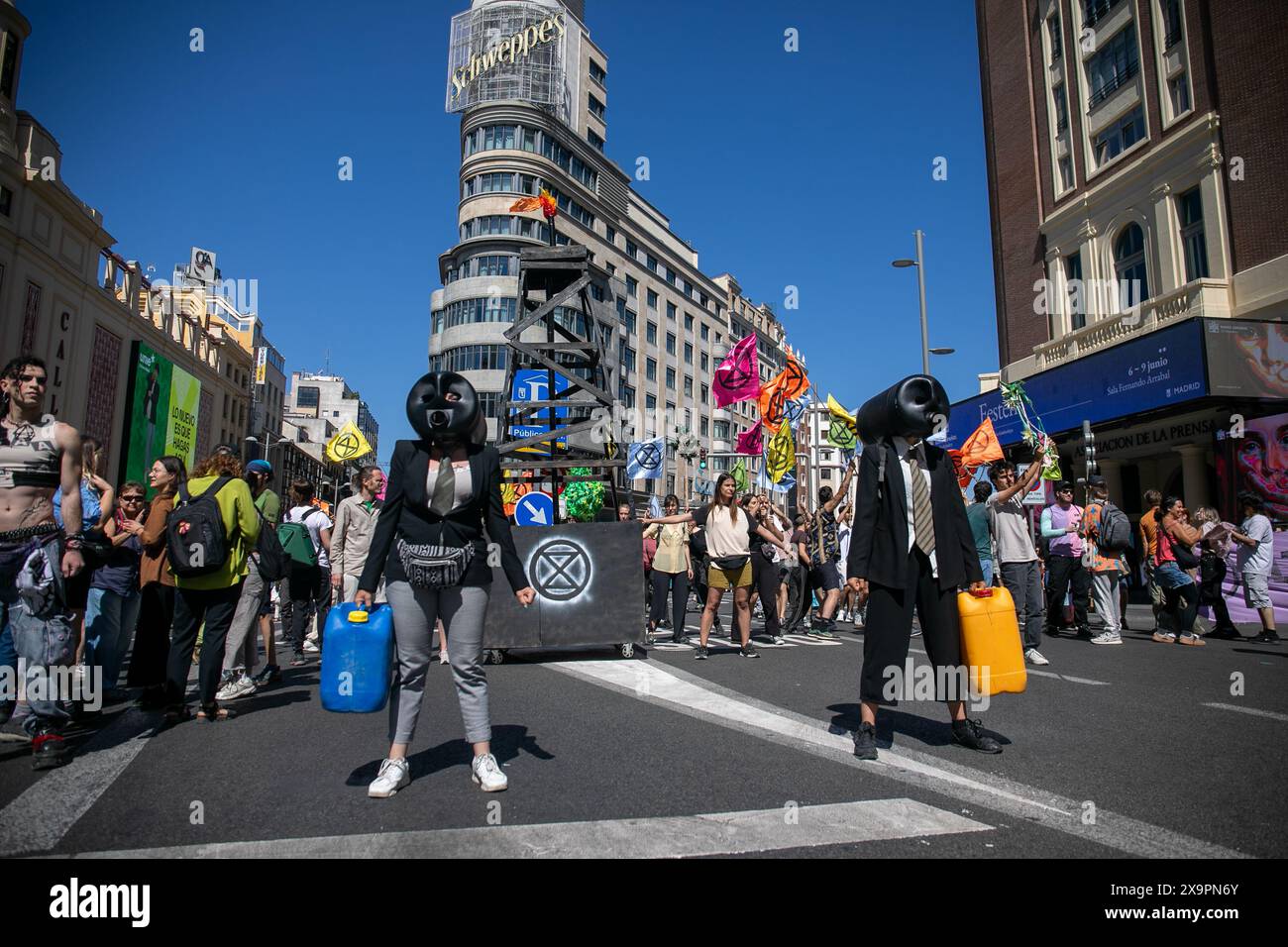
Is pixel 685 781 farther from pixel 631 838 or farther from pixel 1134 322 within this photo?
pixel 1134 322

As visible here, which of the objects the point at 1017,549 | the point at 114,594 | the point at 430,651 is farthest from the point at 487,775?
the point at 1017,549

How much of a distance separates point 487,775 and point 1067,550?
908 centimetres

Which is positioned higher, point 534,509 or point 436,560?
point 534,509

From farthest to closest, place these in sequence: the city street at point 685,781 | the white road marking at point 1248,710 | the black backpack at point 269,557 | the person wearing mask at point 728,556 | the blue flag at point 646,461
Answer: the blue flag at point 646,461 → the person wearing mask at point 728,556 → the black backpack at point 269,557 → the white road marking at point 1248,710 → the city street at point 685,781

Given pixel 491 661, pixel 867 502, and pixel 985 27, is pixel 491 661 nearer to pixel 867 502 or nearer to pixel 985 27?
pixel 867 502

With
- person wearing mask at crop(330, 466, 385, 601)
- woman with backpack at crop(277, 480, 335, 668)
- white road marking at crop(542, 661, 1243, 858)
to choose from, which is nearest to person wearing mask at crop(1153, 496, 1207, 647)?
white road marking at crop(542, 661, 1243, 858)

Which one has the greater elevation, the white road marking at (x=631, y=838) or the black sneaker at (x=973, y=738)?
the black sneaker at (x=973, y=738)

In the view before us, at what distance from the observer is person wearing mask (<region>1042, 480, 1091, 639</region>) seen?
990 centimetres

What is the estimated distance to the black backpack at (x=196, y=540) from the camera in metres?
4.80

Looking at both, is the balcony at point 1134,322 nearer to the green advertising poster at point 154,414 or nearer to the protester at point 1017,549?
the protester at point 1017,549

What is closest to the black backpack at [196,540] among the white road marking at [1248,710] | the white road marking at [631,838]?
the white road marking at [631,838]

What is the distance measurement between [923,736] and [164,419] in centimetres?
3567

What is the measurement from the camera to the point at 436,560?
3.56 meters

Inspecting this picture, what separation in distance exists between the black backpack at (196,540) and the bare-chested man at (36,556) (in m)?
0.63
